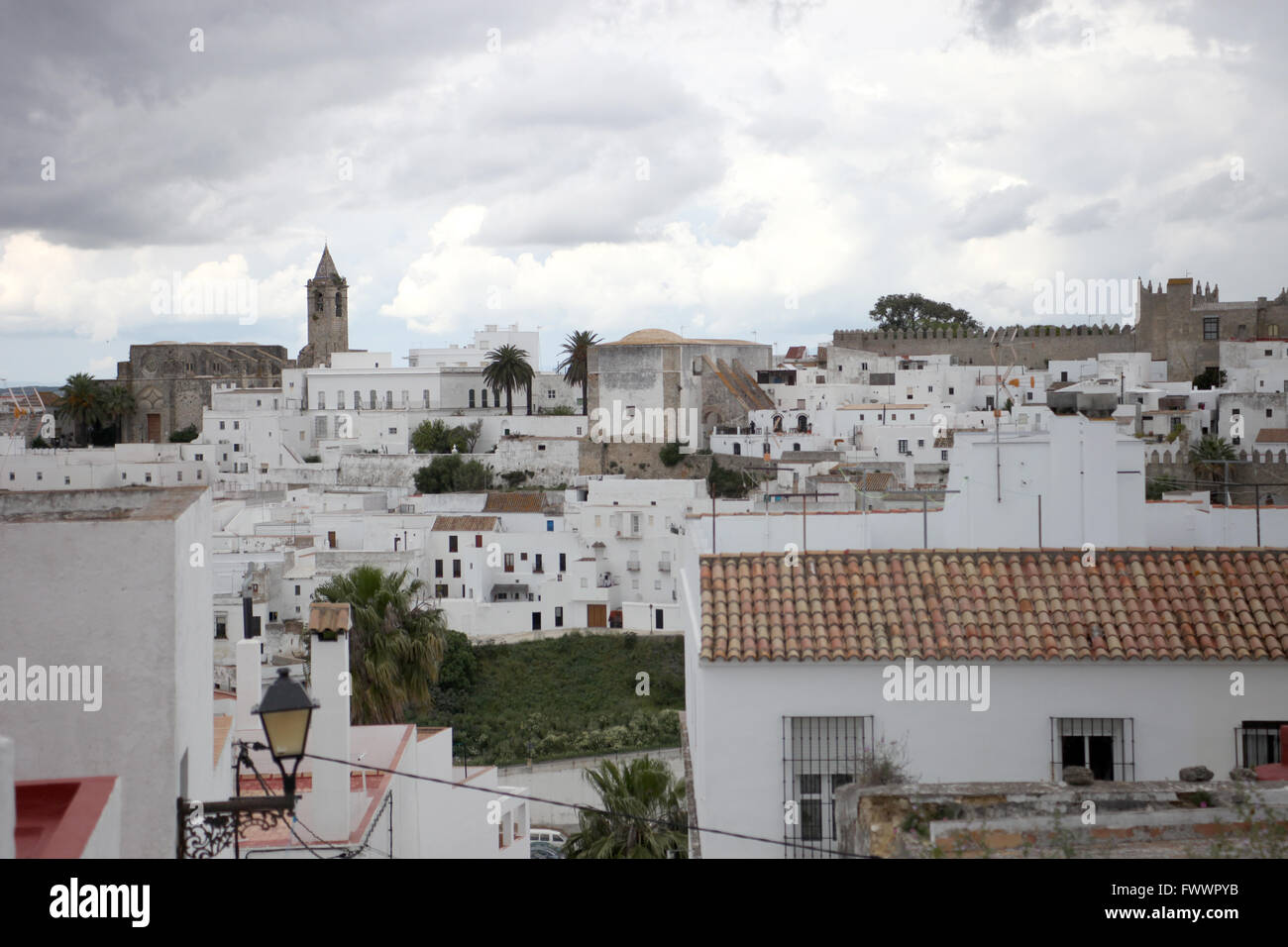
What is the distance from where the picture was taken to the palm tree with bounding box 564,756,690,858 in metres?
14.8

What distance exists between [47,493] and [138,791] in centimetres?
169

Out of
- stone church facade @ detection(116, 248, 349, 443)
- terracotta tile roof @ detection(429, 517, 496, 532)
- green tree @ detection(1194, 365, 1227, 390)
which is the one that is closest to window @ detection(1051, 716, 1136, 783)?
terracotta tile roof @ detection(429, 517, 496, 532)

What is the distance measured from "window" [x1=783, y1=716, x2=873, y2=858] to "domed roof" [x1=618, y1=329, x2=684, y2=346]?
48.2 meters

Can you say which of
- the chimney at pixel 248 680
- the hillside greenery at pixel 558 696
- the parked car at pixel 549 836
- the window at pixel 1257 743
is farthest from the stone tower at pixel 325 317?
the window at pixel 1257 743

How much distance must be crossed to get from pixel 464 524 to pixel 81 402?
31762 mm

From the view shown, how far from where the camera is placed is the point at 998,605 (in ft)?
29.7

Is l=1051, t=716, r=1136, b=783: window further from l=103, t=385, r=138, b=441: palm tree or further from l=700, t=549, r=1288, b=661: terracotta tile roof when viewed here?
l=103, t=385, r=138, b=441: palm tree
